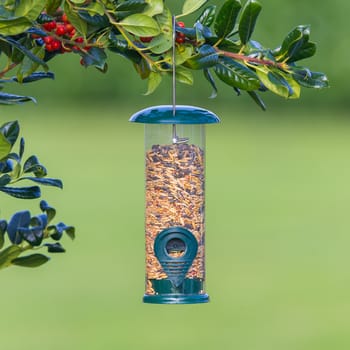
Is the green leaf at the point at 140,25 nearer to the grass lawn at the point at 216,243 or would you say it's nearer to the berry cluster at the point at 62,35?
the berry cluster at the point at 62,35

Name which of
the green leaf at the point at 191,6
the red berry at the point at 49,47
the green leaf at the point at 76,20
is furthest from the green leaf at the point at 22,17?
the green leaf at the point at 191,6

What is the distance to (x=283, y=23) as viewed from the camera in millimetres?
14992

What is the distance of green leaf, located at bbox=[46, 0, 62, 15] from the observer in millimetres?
1863

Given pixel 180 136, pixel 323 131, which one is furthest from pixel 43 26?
pixel 323 131

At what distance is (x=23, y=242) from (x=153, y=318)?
21.1ft

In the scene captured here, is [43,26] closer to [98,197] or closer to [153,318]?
[153,318]

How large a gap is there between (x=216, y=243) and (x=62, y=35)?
877 cm

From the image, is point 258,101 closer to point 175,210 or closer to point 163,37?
point 163,37

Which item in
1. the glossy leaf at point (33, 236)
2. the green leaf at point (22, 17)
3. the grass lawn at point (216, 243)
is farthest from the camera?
the grass lawn at point (216, 243)

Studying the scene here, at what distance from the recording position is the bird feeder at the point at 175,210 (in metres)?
2.69

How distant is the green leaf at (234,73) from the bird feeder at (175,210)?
0.77 meters

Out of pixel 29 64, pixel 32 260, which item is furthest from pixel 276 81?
pixel 32 260

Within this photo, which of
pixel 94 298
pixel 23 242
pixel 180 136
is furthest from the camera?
pixel 94 298

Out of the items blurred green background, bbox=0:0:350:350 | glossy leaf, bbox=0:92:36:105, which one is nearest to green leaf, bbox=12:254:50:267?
glossy leaf, bbox=0:92:36:105
